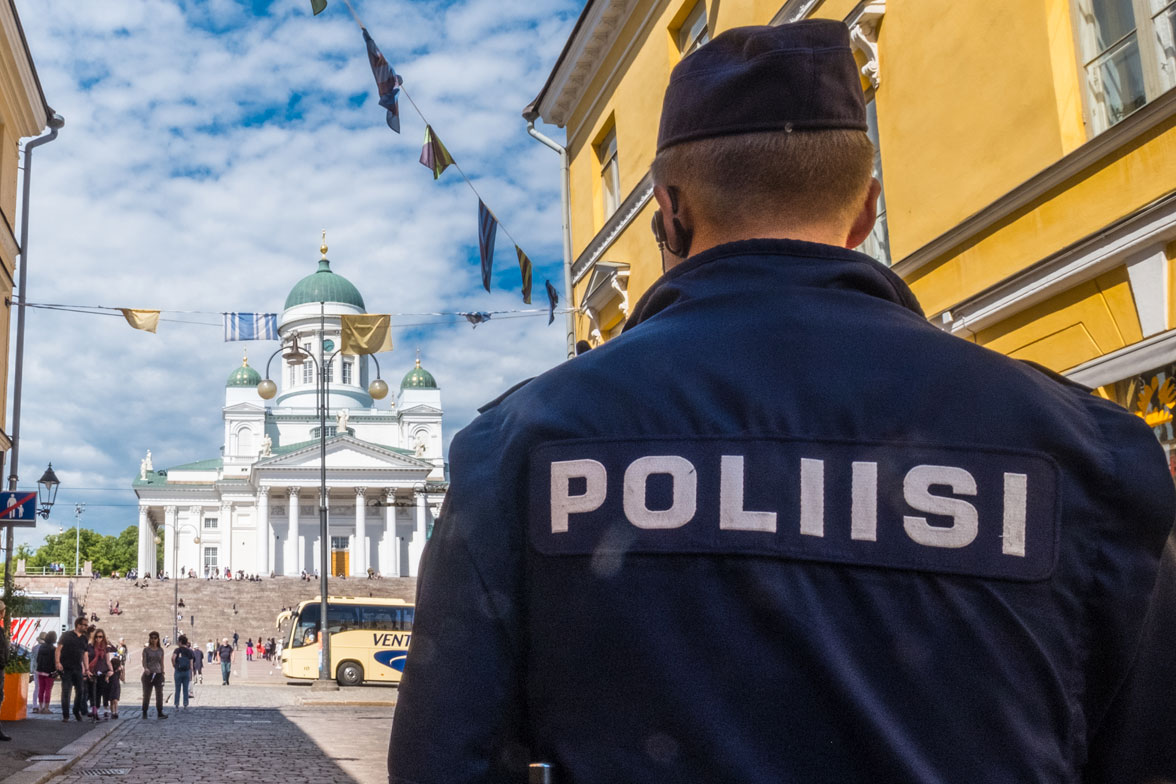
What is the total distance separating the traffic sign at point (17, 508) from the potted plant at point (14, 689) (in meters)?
2.97

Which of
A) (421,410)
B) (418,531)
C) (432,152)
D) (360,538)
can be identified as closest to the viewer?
(432,152)

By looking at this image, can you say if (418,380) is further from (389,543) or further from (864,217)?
(864,217)

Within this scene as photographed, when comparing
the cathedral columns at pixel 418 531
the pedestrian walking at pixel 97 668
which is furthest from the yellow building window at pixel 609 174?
the cathedral columns at pixel 418 531

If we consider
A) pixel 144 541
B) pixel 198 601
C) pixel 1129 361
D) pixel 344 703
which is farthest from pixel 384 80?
pixel 144 541

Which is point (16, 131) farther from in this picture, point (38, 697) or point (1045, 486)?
point (1045, 486)

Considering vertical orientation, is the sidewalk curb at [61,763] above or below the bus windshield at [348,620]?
below

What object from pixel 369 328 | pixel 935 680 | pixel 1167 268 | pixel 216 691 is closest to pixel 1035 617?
pixel 935 680

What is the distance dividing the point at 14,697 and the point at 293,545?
62831 millimetres

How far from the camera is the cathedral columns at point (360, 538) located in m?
78.5

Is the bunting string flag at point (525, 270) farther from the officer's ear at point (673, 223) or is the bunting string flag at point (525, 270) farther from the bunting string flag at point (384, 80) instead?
the officer's ear at point (673, 223)

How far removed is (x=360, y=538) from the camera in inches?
3115

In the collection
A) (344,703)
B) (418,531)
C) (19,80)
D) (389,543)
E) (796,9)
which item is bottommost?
(344,703)

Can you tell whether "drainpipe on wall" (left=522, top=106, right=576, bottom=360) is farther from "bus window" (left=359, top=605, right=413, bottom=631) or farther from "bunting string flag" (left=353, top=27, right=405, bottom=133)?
"bus window" (left=359, top=605, right=413, bottom=631)

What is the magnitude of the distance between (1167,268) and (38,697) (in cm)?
2098
